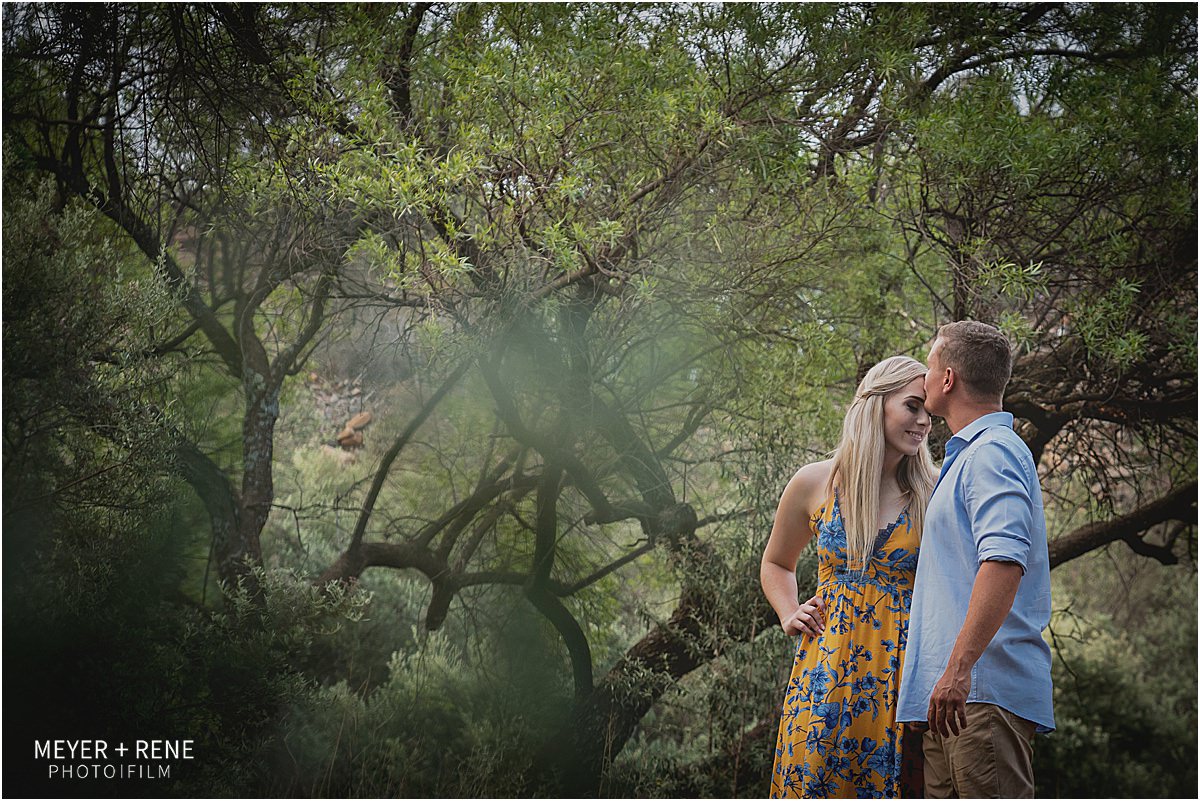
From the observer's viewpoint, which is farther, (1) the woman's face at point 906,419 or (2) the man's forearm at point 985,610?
(1) the woman's face at point 906,419

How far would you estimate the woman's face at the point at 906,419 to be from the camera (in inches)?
84.9

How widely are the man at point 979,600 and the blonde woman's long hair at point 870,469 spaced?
190 mm

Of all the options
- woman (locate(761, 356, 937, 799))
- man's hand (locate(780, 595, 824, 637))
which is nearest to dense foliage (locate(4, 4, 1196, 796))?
woman (locate(761, 356, 937, 799))

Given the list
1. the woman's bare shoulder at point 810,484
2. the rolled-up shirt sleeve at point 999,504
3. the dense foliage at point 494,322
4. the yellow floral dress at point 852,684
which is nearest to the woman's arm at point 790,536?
the woman's bare shoulder at point 810,484

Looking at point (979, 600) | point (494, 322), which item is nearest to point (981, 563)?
point (979, 600)

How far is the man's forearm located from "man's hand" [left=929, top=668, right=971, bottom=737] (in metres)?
0.02

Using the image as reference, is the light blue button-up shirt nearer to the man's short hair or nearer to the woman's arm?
the man's short hair

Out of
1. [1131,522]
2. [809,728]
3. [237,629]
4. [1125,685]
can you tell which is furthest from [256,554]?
[1125,685]

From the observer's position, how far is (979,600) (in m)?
1.70

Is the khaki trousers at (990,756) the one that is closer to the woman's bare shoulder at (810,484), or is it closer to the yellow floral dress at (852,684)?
the yellow floral dress at (852,684)

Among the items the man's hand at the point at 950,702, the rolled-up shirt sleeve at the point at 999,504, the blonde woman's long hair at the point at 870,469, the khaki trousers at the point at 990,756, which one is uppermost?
the blonde woman's long hair at the point at 870,469

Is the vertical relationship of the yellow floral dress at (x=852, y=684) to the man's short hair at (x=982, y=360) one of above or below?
below

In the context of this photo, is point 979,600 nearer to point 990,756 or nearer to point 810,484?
point 990,756

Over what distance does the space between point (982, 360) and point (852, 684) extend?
31.2 inches
